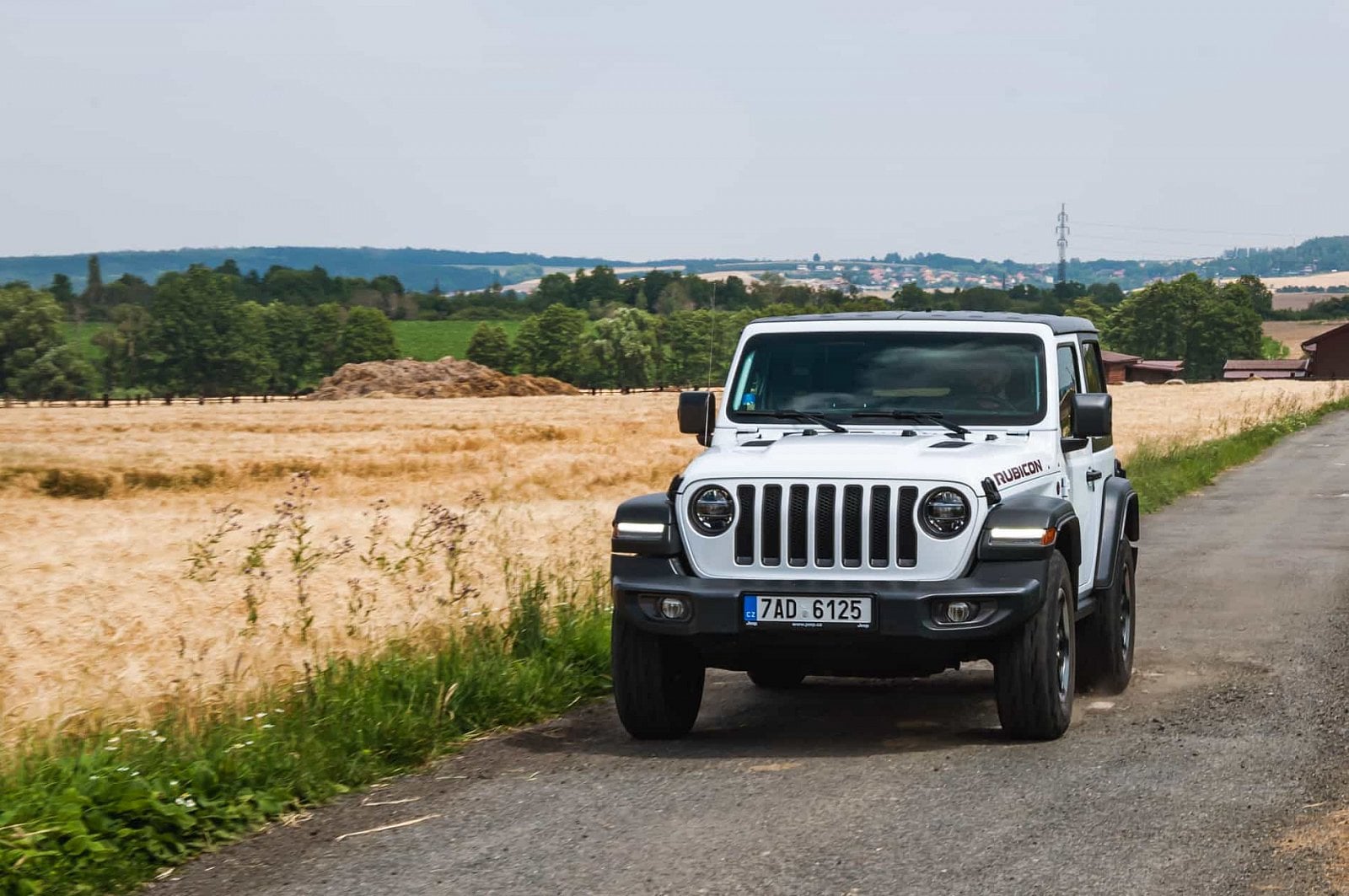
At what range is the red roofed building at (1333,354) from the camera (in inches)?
5468

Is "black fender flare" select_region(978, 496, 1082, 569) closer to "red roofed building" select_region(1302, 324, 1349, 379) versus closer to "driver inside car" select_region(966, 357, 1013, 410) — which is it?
"driver inside car" select_region(966, 357, 1013, 410)

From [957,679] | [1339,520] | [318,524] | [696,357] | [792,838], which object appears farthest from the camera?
[696,357]

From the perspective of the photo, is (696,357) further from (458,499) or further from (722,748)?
(722,748)

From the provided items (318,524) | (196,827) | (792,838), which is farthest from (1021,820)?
(318,524)

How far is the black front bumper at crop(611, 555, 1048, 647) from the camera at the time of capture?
714cm

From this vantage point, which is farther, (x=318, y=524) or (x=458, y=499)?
(x=458, y=499)

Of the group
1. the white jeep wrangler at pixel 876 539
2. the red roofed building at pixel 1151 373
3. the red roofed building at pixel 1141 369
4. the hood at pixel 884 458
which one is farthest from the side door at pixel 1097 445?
the red roofed building at pixel 1151 373

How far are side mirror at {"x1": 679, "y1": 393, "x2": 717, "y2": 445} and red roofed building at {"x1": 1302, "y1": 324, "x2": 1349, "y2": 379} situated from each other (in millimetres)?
140360

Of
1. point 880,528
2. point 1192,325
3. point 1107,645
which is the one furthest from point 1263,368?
point 880,528

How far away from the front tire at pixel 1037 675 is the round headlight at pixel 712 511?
1345mm

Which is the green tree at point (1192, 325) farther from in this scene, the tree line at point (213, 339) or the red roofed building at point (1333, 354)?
the tree line at point (213, 339)

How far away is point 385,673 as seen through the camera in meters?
8.21

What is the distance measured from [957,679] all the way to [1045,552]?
97.2 inches

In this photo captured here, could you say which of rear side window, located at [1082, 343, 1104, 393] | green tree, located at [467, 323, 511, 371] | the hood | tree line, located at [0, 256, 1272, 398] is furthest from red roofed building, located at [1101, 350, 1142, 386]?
the hood
